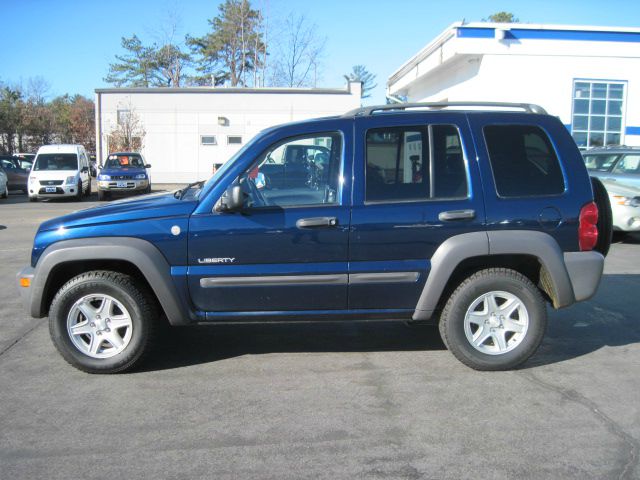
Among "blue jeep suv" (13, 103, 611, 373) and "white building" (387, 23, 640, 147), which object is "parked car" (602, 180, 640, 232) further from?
"white building" (387, 23, 640, 147)

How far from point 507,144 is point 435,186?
2.28 feet

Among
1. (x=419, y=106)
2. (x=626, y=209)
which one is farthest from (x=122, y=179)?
(x=419, y=106)

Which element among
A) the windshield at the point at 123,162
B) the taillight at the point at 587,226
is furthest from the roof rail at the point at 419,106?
the windshield at the point at 123,162

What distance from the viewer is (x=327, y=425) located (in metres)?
3.72

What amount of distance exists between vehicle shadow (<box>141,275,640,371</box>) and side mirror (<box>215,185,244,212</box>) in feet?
4.49

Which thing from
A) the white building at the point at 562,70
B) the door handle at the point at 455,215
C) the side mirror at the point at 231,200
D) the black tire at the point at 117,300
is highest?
the white building at the point at 562,70

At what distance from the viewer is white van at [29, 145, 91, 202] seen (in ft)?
65.6

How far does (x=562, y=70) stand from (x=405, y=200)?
18.7 m

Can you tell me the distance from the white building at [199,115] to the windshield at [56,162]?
30.8ft

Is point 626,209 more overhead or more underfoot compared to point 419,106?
more underfoot

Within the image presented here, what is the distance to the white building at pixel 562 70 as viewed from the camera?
1998 centimetres

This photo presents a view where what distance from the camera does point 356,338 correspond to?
5.52 metres

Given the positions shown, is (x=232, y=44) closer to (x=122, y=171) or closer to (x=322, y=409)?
(x=122, y=171)

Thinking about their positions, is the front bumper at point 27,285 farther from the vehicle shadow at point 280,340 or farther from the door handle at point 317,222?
the door handle at point 317,222
